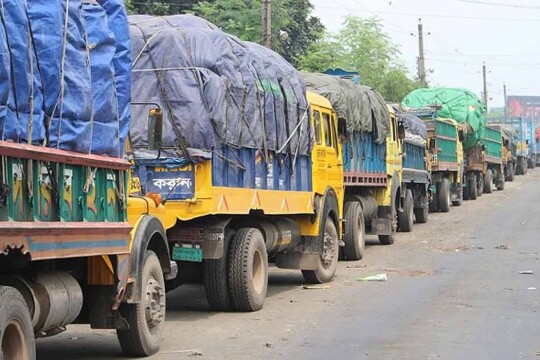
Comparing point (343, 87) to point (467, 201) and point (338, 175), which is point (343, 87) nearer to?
point (338, 175)

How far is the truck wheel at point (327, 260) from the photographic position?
15.6m

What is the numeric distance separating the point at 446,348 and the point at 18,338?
4579 millimetres

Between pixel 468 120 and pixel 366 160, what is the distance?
1758cm

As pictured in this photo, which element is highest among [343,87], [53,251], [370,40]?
[370,40]

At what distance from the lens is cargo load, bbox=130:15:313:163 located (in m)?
11.4

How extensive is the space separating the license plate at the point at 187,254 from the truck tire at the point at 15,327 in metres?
4.84

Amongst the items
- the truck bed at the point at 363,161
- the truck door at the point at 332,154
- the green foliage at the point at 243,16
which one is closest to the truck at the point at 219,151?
the truck door at the point at 332,154

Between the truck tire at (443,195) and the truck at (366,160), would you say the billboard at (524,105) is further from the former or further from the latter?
the truck at (366,160)

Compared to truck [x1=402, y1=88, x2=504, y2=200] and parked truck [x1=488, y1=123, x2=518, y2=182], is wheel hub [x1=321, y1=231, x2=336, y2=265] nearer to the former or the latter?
truck [x1=402, y1=88, x2=504, y2=200]

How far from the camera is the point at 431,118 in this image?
3228 cm

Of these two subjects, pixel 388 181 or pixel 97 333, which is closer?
pixel 97 333

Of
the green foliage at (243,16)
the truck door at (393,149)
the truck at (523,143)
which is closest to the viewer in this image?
the truck door at (393,149)

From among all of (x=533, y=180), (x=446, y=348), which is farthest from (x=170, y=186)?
(x=533, y=180)

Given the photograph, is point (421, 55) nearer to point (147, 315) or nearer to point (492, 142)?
point (492, 142)
